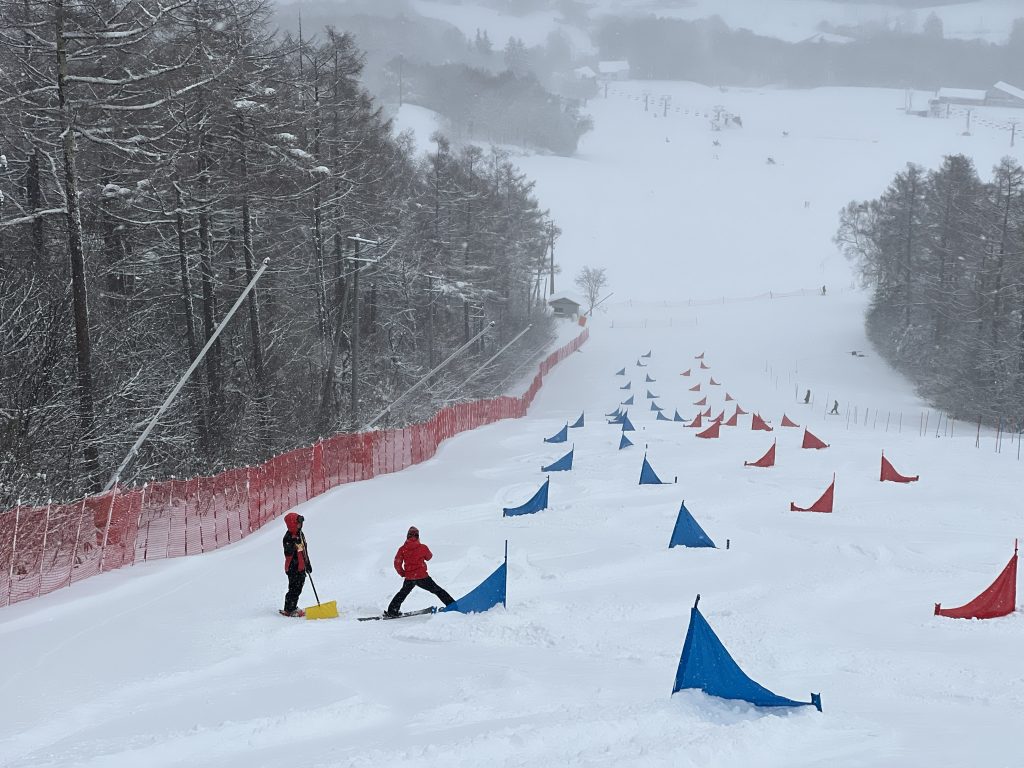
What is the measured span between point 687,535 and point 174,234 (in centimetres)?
1793

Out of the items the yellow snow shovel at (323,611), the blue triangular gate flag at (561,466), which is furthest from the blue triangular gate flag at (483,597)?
the blue triangular gate flag at (561,466)

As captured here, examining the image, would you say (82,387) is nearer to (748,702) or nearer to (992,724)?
(748,702)

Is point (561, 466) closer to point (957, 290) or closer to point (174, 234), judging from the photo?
point (174, 234)

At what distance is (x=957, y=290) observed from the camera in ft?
160

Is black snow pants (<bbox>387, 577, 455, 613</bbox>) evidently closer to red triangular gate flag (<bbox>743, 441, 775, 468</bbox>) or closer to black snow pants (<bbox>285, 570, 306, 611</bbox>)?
black snow pants (<bbox>285, 570, 306, 611</bbox>)

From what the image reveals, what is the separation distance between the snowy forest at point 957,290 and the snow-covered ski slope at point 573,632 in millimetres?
14582

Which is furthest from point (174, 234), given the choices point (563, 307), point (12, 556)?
point (563, 307)

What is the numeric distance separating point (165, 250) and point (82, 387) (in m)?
10.5

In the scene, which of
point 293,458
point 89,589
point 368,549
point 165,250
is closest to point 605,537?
point 368,549

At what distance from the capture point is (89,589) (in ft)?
40.6

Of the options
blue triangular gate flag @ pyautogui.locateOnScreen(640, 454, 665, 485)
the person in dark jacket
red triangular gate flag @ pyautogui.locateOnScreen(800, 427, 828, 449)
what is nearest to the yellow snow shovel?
the person in dark jacket

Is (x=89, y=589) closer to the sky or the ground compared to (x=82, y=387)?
closer to the ground

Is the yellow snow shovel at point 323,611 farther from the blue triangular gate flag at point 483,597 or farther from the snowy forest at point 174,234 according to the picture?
the snowy forest at point 174,234

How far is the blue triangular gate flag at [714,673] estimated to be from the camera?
25.0 feet
